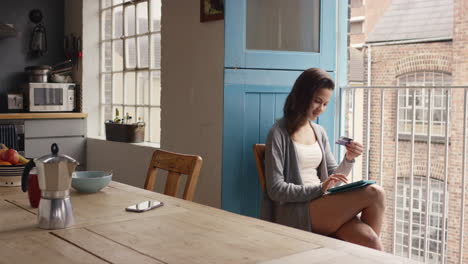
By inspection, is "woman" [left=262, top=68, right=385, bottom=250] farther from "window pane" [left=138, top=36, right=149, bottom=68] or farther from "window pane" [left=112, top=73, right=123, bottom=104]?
"window pane" [left=112, top=73, right=123, bottom=104]

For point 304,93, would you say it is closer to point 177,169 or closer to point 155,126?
point 177,169

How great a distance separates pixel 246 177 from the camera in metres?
3.40

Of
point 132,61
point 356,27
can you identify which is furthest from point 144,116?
point 356,27

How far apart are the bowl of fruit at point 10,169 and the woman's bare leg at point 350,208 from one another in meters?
1.40

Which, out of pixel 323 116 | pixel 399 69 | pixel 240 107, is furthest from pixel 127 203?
pixel 399 69

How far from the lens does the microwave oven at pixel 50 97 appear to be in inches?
205

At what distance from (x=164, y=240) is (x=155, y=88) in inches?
137

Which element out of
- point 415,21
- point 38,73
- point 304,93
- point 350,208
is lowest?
point 350,208

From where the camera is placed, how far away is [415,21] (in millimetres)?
13164

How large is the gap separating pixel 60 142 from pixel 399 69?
13.1 meters

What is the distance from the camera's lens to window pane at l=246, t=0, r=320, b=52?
3541mm

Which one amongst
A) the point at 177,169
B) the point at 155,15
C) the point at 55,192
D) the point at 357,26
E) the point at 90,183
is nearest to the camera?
the point at 55,192

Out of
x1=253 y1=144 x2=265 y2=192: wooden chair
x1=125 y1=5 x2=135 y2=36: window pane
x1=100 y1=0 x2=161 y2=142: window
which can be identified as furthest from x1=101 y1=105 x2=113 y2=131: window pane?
x1=253 y1=144 x2=265 y2=192: wooden chair

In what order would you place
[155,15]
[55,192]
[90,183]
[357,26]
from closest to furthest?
[55,192]
[90,183]
[155,15]
[357,26]
